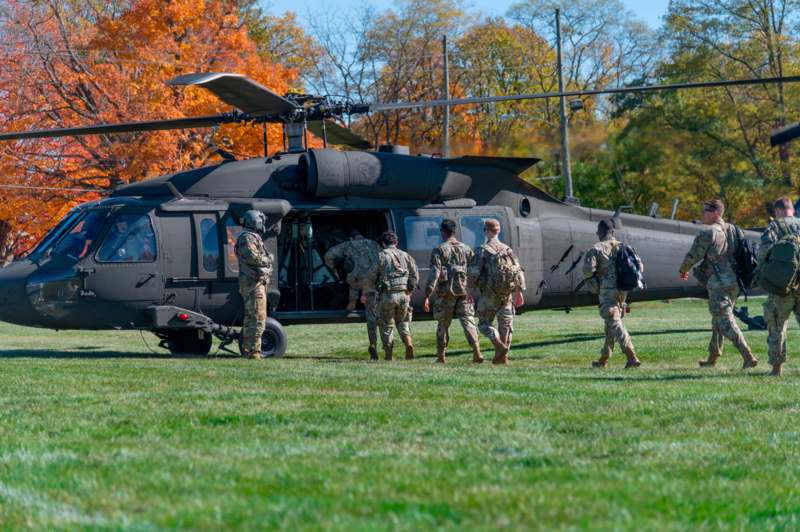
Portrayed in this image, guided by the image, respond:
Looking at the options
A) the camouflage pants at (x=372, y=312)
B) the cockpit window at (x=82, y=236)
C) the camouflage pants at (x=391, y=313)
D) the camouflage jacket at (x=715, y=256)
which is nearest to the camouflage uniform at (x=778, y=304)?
the camouflage jacket at (x=715, y=256)

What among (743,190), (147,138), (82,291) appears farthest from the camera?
(743,190)

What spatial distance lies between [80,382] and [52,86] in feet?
78.5

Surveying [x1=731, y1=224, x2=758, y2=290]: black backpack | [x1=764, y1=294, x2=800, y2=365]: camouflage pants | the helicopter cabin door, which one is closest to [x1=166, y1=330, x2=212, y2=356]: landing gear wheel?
the helicopter cabin door

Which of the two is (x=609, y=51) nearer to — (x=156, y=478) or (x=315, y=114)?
(x=315, y=114)

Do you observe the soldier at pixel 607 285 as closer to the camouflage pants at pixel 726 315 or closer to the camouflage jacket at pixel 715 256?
the camouflage jacket at pixel 715 256

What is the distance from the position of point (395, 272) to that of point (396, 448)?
887 centimetres

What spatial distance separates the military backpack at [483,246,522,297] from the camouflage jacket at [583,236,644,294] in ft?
3.18

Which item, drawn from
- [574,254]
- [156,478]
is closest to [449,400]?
[156,478]

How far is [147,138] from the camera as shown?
3158cm

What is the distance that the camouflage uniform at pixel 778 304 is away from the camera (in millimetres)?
12094

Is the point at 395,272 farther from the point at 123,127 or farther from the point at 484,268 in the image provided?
the point at 123,127

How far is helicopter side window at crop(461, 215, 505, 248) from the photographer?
56.9 ft

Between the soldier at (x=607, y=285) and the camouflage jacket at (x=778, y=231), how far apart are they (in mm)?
2179

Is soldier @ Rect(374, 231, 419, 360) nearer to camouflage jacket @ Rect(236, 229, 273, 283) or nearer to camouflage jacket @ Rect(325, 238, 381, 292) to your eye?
camouflage jacket @ Rect(325, 238, 381, 292)
